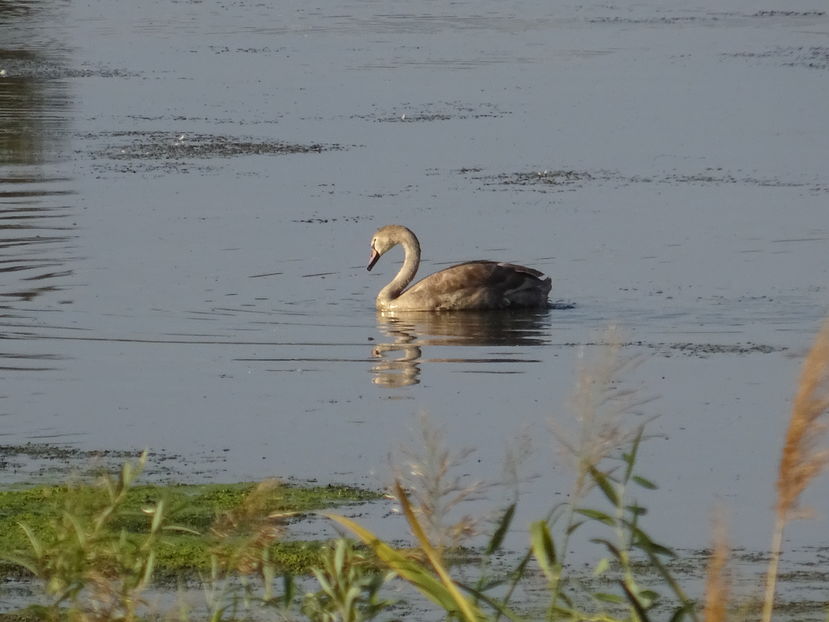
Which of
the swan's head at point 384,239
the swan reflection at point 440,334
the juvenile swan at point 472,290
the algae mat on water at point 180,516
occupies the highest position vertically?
the swan's head at point 384,239

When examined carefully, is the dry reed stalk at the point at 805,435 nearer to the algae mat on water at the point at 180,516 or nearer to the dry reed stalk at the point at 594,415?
the dry reed stalk at the point at 594,415

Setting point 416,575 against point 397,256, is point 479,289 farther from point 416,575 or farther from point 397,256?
point 416,575

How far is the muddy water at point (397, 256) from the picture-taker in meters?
11.1

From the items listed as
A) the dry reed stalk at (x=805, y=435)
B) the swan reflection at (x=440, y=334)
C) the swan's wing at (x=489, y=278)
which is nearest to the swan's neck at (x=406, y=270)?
the swan reflection at (x=440, y=334)

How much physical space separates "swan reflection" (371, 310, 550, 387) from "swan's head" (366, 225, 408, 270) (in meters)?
0.94

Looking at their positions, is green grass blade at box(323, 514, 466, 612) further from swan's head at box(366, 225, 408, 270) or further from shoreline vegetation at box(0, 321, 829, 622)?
swan's head at box(366, 225, 408, 270)

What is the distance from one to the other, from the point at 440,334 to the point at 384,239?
1.88 metres

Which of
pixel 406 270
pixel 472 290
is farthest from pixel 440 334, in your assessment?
pixel 406 270

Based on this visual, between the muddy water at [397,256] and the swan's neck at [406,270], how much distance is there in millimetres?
334

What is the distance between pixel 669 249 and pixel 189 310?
206 inches

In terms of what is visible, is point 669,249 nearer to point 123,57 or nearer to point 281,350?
point 281,350

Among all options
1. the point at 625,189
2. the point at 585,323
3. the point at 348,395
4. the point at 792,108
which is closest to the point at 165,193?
the point at 625,189

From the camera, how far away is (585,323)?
15.0 metres

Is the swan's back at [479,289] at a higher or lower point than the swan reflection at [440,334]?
higher
